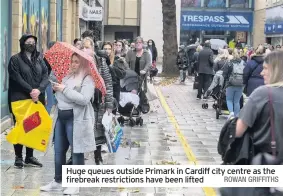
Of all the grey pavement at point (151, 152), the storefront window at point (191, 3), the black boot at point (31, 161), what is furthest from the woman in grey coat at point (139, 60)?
the storefront window at point (191, 3)

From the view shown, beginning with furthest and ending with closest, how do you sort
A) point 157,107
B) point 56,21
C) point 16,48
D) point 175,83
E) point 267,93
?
point 175,83 < point 56,21 < point 157,107 < point 16,48 < point 267,93

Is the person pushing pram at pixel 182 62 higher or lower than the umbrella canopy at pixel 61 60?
lower

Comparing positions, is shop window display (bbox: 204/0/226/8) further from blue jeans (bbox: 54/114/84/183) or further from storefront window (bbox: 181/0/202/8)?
blue jeans (bbox: 54/114/84/183)

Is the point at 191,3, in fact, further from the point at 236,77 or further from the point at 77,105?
the point at 77,105

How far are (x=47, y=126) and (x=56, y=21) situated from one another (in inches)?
431

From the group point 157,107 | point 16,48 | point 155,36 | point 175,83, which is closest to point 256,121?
point 16,48

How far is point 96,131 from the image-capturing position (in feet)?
27.6

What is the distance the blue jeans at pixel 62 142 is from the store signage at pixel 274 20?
3723 centimetres

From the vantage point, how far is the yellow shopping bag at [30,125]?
328 inches

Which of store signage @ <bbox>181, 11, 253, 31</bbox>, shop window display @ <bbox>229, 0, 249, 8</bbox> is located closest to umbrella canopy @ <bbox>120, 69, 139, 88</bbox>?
store signage @ <bbox>181, 11, 253, 31</bbox>

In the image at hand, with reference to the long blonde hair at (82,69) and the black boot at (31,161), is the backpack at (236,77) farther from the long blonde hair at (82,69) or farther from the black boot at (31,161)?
the long blonde hair at (82,69)

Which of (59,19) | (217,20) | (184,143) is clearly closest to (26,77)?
(184,143)

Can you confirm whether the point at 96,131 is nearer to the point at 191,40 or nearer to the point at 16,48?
the point at 16,48

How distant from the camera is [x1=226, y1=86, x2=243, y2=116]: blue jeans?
46.3 feet
